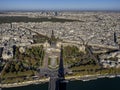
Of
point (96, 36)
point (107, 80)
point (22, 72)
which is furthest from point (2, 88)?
point (96, 36)

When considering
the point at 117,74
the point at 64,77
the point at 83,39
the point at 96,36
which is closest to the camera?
the point at 64,77

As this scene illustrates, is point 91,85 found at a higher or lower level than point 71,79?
lower

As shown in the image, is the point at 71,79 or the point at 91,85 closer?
the point at 91,85

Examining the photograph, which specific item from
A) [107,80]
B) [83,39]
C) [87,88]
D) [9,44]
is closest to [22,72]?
[87,88]

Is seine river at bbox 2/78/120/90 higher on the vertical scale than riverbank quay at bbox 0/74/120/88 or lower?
lower

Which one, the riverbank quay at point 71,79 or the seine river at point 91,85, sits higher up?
the riverbank quay at point 71,79

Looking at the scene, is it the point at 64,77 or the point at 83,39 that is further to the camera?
the point at 83,39

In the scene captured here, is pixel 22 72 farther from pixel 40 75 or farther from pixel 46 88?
pixel 46 88

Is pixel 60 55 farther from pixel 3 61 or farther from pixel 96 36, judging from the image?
pixel 96 36

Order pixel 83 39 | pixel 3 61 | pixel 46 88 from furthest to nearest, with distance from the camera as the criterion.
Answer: pixel 83 39 < pixel 3 61 < pixel 46 88
